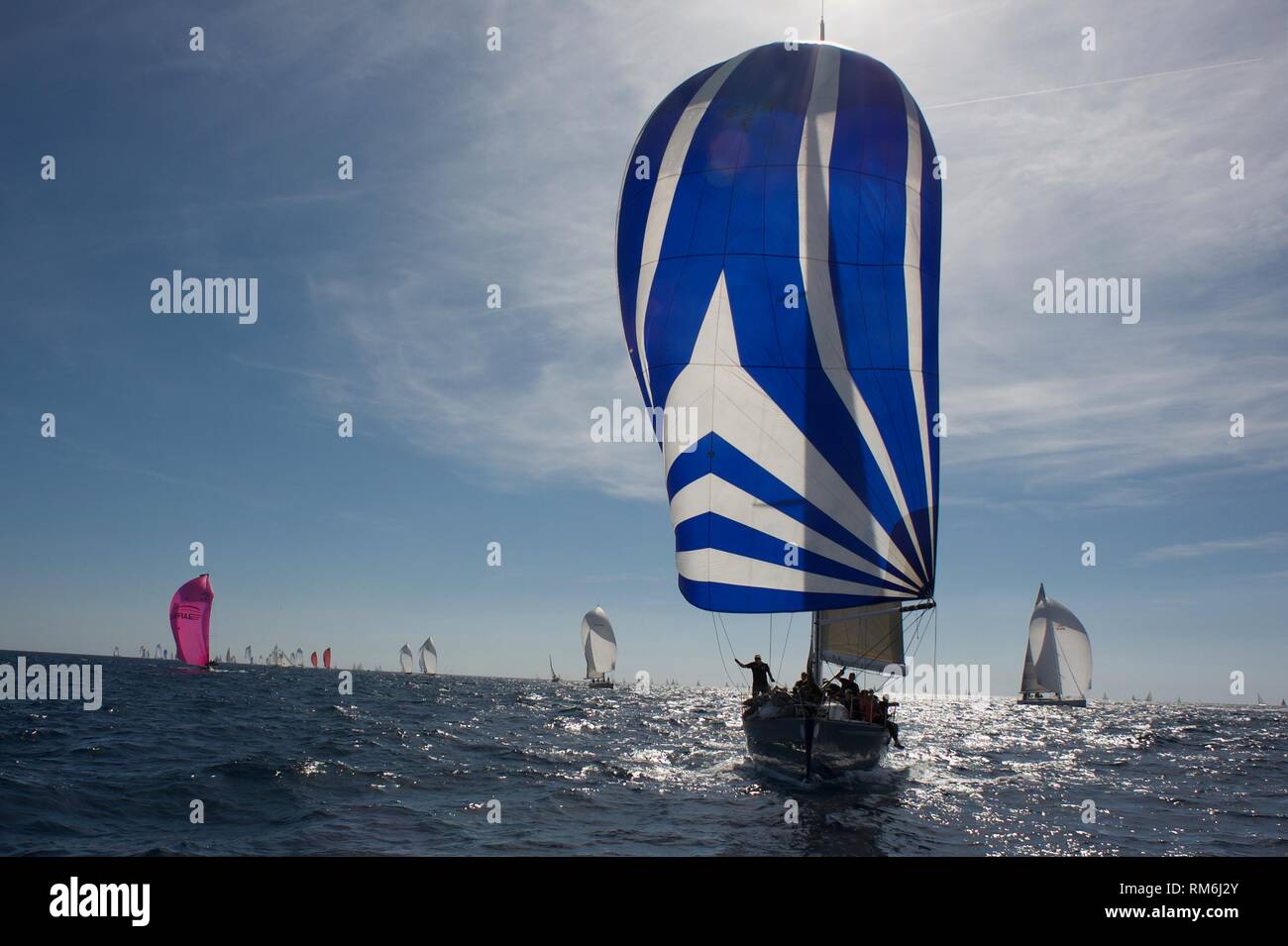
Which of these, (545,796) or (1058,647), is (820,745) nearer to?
(545,796)

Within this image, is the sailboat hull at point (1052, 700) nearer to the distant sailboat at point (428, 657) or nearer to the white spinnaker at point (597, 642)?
the white spinnaker at point (597, 642)

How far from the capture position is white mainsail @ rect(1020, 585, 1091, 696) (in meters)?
64.3

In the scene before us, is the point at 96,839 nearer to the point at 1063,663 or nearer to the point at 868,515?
the point at 868,515

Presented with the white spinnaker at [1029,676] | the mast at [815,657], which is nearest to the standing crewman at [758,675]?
the mast at [815,657]

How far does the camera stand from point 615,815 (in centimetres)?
1245

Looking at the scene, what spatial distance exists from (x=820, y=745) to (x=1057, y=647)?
191 feet

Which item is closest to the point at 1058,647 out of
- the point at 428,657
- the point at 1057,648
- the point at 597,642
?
the point at 1057,648

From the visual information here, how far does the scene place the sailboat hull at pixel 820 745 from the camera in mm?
15023

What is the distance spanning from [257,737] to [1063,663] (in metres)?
62.4

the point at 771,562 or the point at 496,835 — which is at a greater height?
the point at 771,562

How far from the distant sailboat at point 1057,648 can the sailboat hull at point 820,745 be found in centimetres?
5565
